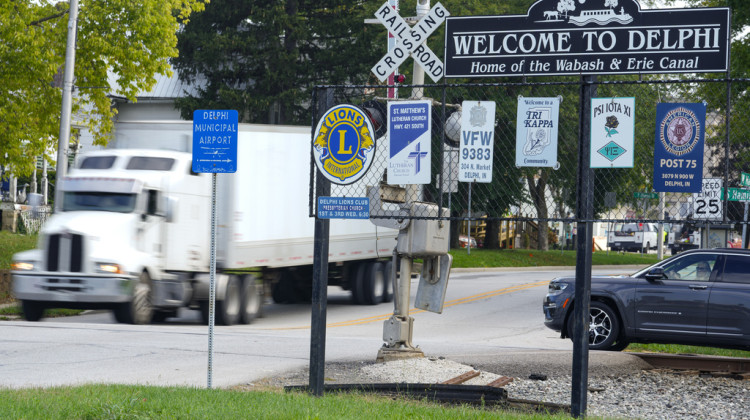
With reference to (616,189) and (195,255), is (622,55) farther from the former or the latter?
(195,255)

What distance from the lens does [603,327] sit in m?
14.2

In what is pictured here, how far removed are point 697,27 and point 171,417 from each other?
17.7ft

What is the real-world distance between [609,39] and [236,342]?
26.6 ft

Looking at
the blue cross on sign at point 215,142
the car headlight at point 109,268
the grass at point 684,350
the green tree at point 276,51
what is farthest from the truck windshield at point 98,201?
the green tree at point 276,51

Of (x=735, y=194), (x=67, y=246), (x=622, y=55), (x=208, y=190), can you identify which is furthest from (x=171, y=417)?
(x=208, y=190)

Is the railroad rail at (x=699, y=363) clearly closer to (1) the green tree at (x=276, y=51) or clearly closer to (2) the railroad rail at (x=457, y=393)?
(2) the railroad rail at (x=457, y=393)

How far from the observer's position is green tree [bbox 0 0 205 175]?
23391mm

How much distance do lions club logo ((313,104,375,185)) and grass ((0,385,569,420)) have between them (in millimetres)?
1974

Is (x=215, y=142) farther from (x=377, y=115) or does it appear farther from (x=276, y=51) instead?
(x=276, y=51)

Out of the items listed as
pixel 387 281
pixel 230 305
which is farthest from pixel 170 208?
pixel 387 281

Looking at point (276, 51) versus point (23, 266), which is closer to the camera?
point (23, 266)

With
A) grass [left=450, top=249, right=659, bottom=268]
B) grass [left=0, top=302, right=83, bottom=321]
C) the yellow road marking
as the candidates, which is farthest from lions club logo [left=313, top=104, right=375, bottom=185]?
grass [left=450, top=249, right=659, bottom=268]

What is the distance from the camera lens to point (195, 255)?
17.7m

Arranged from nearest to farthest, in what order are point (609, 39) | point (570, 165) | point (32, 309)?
point (609, 39), point (570, 165), point (32, 309)
